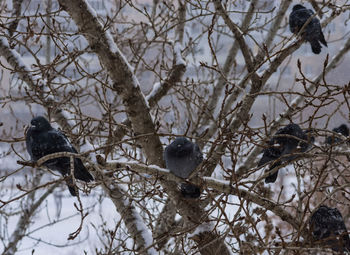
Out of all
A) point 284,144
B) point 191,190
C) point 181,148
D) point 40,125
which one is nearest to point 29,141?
point 40,125

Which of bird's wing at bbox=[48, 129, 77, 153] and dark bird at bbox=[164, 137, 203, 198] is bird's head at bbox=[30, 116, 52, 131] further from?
dark bird at bbox=[164, 137, 203, 198]

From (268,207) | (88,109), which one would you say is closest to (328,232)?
(268,207)

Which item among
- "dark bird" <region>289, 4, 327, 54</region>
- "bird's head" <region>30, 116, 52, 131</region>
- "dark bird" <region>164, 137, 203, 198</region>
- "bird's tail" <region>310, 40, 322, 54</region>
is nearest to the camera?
"dark bird" <region>164, 137, 203, 198</region>

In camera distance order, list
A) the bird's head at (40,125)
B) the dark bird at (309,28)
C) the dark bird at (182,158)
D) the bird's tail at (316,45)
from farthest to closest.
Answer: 1. the bird's tail at (316,45)
2. the dark bird at (309,28)
3. the bird's head at (40,125)
4. the dark bird at (182,158)

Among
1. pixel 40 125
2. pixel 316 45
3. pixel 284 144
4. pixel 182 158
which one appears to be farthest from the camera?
pixel 316 45

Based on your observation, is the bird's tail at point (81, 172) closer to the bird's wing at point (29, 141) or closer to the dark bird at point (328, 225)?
the bird's wing at point (29, 141)

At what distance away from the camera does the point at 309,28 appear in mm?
3619

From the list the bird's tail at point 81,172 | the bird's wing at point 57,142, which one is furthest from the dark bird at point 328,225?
the bird's wing at point 57,142

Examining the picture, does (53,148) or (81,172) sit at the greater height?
(53,148)

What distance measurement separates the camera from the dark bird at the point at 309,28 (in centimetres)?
362

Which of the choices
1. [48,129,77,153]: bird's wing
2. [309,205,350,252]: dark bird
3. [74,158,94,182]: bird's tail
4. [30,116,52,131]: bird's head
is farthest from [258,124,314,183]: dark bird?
[30,116,52,131]: bird's head

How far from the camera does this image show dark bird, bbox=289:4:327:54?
362 cm

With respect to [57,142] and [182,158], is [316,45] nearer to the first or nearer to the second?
[182,158]

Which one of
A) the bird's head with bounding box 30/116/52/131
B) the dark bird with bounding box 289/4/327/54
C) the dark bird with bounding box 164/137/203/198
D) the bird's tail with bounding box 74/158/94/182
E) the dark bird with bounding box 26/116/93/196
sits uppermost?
the dark bird with bounding box 289/4/327/54
